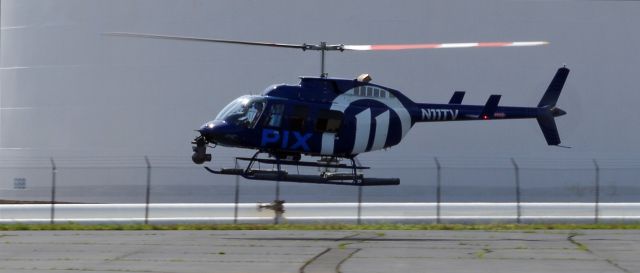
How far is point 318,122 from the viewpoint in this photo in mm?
22641

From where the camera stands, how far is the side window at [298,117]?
882 inches

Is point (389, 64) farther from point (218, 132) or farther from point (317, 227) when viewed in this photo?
point (218, 132)

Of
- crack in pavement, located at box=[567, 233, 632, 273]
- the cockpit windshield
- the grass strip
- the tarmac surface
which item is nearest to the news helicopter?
the cockpit windshield

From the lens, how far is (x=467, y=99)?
35500mm

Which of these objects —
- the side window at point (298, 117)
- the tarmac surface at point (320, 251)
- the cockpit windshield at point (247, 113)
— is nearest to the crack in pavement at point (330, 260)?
the tarmac surface at point (320, 251)

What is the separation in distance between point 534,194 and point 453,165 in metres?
2.66

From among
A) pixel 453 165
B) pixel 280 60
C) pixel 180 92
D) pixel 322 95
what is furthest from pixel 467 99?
pixel 322 95

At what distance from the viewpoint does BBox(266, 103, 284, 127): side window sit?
22.3m

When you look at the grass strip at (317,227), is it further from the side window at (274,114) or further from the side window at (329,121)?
the side window at (274,114)

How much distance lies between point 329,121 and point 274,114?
1.17 meters

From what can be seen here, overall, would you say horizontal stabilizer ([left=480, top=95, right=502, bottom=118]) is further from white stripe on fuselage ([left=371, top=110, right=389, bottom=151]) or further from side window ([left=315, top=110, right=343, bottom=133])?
side window ([left=315, top=110, right=343, bottom=133])

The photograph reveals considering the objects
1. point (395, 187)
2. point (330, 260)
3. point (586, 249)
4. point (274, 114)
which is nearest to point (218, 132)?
point (274, 114)

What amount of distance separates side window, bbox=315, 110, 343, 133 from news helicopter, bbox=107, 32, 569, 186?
0.06ft

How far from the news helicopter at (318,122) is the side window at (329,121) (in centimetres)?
2
